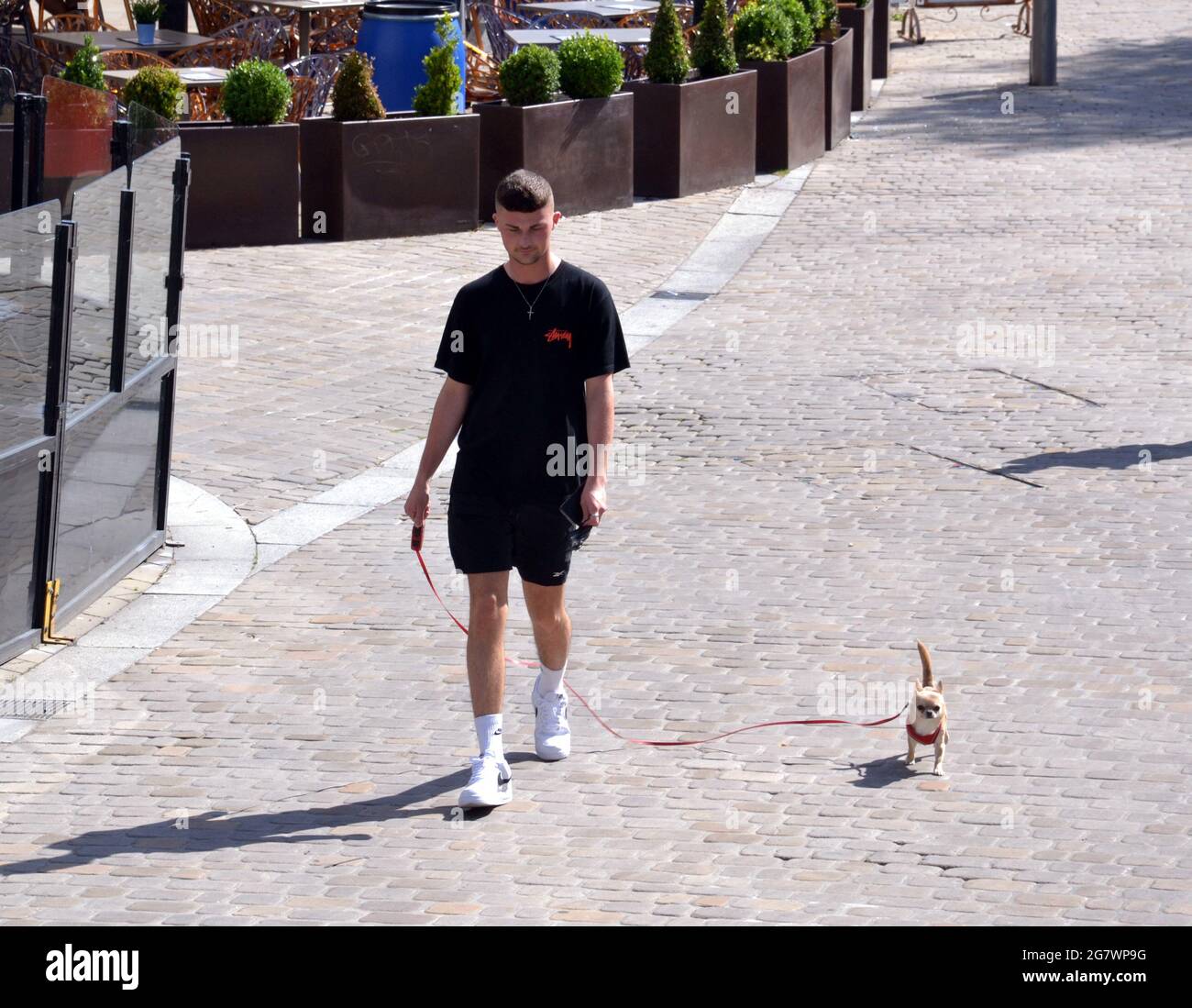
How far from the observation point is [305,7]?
57.3ft

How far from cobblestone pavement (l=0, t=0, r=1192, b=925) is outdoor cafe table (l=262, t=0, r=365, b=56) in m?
3.98

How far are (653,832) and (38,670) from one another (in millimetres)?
2737

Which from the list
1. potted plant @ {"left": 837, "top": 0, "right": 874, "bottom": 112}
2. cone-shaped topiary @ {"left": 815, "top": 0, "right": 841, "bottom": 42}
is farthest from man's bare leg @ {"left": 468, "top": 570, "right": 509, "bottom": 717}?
potted plant @ {"left": 837, "top": 0, "right": 874, "bottom": 112}

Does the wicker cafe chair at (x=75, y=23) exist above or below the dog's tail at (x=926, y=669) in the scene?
above

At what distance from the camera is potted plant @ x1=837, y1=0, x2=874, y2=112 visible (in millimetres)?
22297

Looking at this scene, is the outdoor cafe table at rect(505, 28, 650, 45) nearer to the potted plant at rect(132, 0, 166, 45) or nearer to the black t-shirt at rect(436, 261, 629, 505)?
the potted plant at rect(132, 0, 166, 45)

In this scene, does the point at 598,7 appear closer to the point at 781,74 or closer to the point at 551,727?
the point at 781,74

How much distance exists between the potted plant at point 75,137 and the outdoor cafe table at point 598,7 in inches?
442

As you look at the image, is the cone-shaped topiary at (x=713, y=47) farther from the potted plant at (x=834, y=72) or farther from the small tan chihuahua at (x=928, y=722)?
the small tan chihuahua at (x=928, y=722)

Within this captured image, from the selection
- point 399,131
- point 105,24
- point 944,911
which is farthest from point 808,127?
point 944,911

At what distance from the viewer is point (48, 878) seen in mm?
5551

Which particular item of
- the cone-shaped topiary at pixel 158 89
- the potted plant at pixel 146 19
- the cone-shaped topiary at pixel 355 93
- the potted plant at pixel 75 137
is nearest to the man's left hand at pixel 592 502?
the potted plant at pixel 75 137

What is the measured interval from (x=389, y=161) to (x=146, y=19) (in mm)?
3510

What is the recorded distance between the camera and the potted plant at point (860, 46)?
22.3 meters
